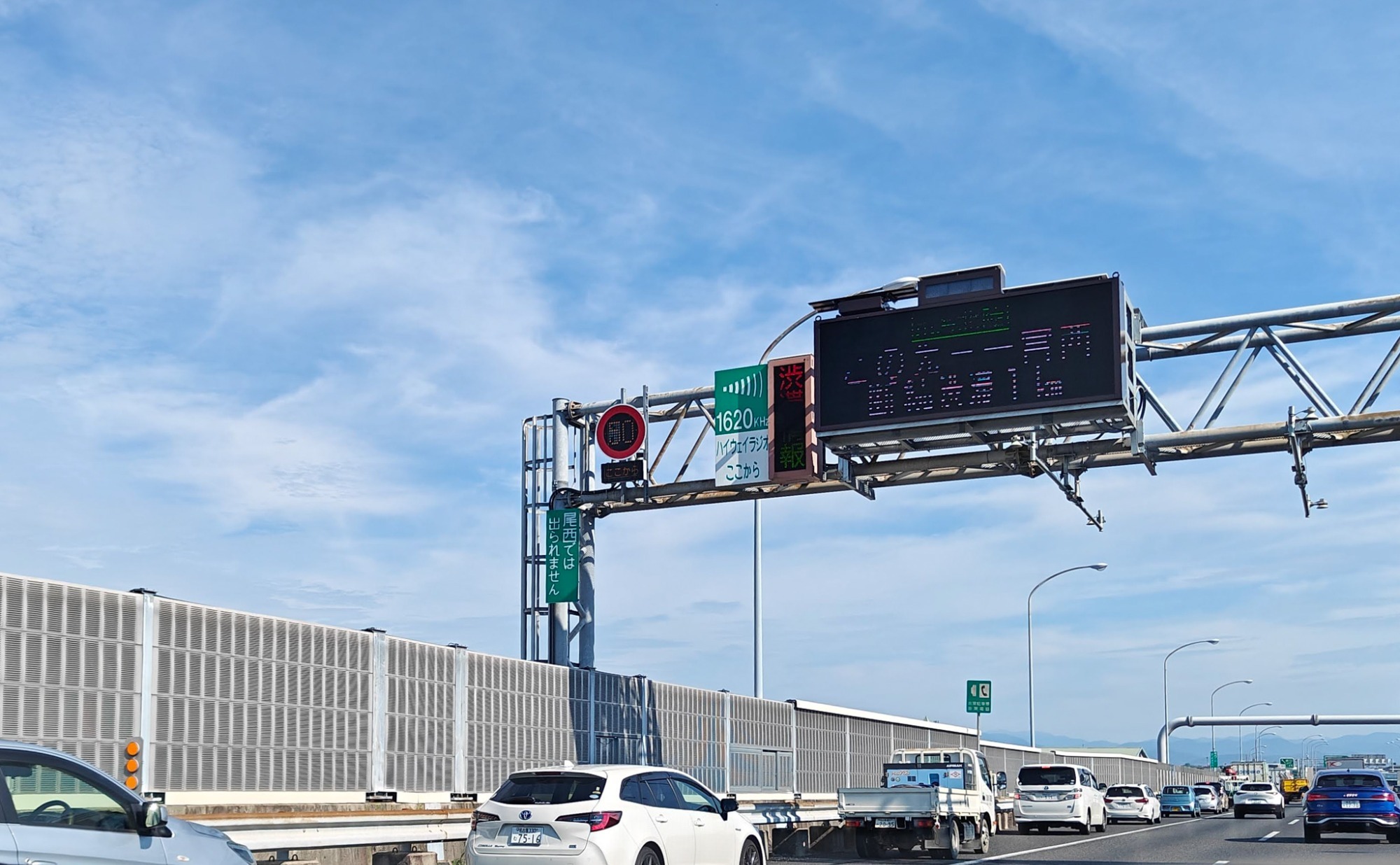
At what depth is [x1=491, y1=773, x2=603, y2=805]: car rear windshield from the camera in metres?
14.6

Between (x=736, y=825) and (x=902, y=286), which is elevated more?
(x=902, y=286)

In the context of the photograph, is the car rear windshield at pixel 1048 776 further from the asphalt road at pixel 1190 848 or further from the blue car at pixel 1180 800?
the blue car at pixel 1180 800

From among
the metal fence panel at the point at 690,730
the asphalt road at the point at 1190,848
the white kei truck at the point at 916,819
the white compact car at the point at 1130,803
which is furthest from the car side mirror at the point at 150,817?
the white compact car at the point at 1130,803

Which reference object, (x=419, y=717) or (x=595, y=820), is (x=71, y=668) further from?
(x=419, y=717)

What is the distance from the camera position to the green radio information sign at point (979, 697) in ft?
126

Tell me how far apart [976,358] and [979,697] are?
706 inches

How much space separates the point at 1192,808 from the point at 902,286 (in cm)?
4477

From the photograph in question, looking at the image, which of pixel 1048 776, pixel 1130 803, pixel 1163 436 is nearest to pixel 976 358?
pixel 1163 436

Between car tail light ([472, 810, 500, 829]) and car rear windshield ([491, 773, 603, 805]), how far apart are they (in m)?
0.16

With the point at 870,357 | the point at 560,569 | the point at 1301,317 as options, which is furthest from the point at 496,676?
the point at 1301,317

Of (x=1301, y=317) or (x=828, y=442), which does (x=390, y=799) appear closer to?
(x=828, y=442)

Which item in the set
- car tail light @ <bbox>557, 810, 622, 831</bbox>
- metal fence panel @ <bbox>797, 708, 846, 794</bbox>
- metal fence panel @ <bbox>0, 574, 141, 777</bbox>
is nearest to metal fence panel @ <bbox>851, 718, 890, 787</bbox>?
metal fence panel @ <bbox>797, 708, 846, 794</bbox>

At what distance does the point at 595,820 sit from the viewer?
14.4 metres

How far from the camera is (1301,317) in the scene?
2397 cm
